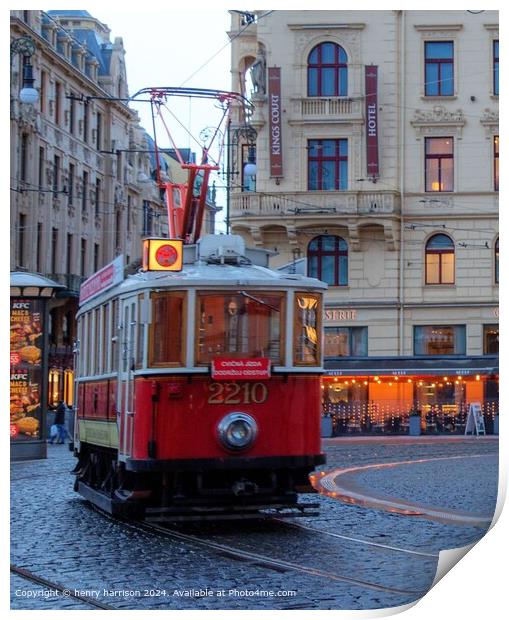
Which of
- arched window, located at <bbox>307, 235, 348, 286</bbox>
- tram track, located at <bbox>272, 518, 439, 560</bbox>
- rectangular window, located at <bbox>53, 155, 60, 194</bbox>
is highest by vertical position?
rectangular window, located at <bbox>53, 155, 60, 194</bbox>

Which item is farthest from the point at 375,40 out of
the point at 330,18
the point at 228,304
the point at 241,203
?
the point at 228,304

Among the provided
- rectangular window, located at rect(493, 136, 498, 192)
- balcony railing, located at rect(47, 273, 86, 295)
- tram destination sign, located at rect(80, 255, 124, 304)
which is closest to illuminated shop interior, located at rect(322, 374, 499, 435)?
rectangular window, located at rect(493, 136, 498, 192)

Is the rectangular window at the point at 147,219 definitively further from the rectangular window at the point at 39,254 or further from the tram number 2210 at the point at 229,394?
Answer: the tram number 2210 at the point at 229,394

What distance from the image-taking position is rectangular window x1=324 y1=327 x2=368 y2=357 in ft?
39.0

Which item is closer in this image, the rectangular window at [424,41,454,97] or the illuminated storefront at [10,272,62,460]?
the illuminated storefront at [10,272,62,460]

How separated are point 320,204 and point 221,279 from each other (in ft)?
5.20

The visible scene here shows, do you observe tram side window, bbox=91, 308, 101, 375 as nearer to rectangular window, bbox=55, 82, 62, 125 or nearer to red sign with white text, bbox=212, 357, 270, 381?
red sign with white text, bbox=212, 357, 270, 381

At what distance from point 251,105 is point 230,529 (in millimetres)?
3798

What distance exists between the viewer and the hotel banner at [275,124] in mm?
11156

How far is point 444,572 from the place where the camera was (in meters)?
10.5

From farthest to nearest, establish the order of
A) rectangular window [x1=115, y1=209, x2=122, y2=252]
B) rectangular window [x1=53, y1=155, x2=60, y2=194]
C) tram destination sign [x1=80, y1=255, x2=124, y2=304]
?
tram destination sign [x1=80, y1=255, x2=124, y2=304], rectangular window [x1=115, y1=209, x2=122, y2=252], rectangular window [x1=53, y1=155, x2=60, y2=194]

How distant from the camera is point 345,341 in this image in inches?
487

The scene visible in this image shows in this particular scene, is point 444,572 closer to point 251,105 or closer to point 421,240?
point 421,240

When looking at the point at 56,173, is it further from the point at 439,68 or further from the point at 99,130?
the point at 439,68
